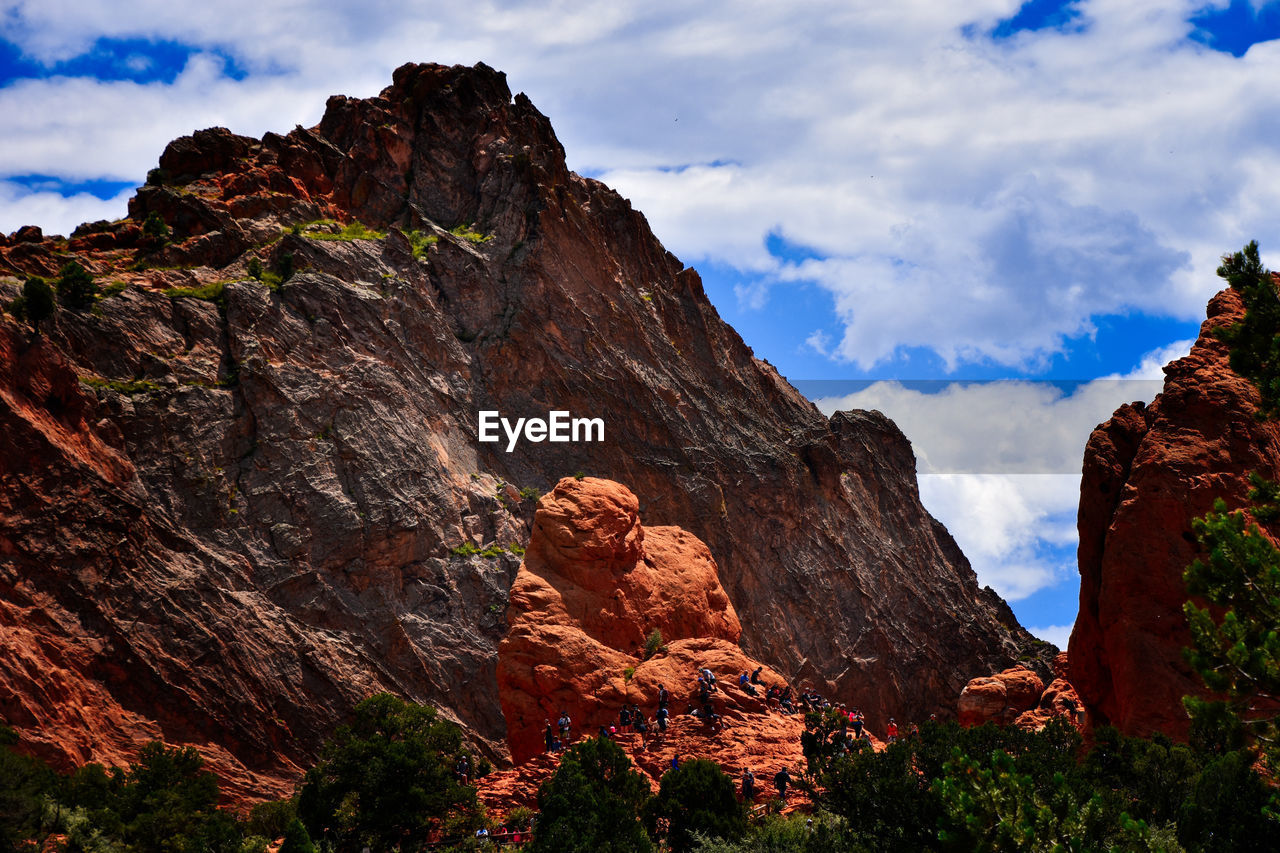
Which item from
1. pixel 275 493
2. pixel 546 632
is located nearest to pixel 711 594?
pixel 546 632

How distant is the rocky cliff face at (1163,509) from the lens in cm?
3934

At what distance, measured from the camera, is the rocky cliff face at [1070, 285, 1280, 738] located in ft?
129

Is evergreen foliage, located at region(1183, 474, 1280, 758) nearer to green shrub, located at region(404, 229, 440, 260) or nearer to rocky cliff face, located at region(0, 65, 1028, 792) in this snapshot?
rocky cliff face, located at region(0, 65, 1028, 792)

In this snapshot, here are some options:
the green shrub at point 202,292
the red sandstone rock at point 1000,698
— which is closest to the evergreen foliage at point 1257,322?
the red sandstone rock at point 1000,698

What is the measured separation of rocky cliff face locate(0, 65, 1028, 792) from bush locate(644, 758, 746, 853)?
29457 millimetres

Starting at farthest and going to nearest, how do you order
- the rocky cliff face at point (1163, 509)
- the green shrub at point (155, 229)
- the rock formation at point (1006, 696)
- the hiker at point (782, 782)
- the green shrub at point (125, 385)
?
the green shrub at point (155, 229) < the rock formation at point (1006, 696) < the green shrub at point (125, 385) < the rocky cliff face at point (1163, 509) < the hiker at point (782, 782)

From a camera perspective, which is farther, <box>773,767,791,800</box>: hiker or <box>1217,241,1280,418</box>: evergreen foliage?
<box>773,767,791,800</box>: hiker

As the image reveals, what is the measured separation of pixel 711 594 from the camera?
48406 millimetres

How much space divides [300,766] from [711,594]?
25.5 meters

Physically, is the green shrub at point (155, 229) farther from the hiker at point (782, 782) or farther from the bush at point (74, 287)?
the hiker at point (782, 782)

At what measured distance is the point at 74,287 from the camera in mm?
66125
